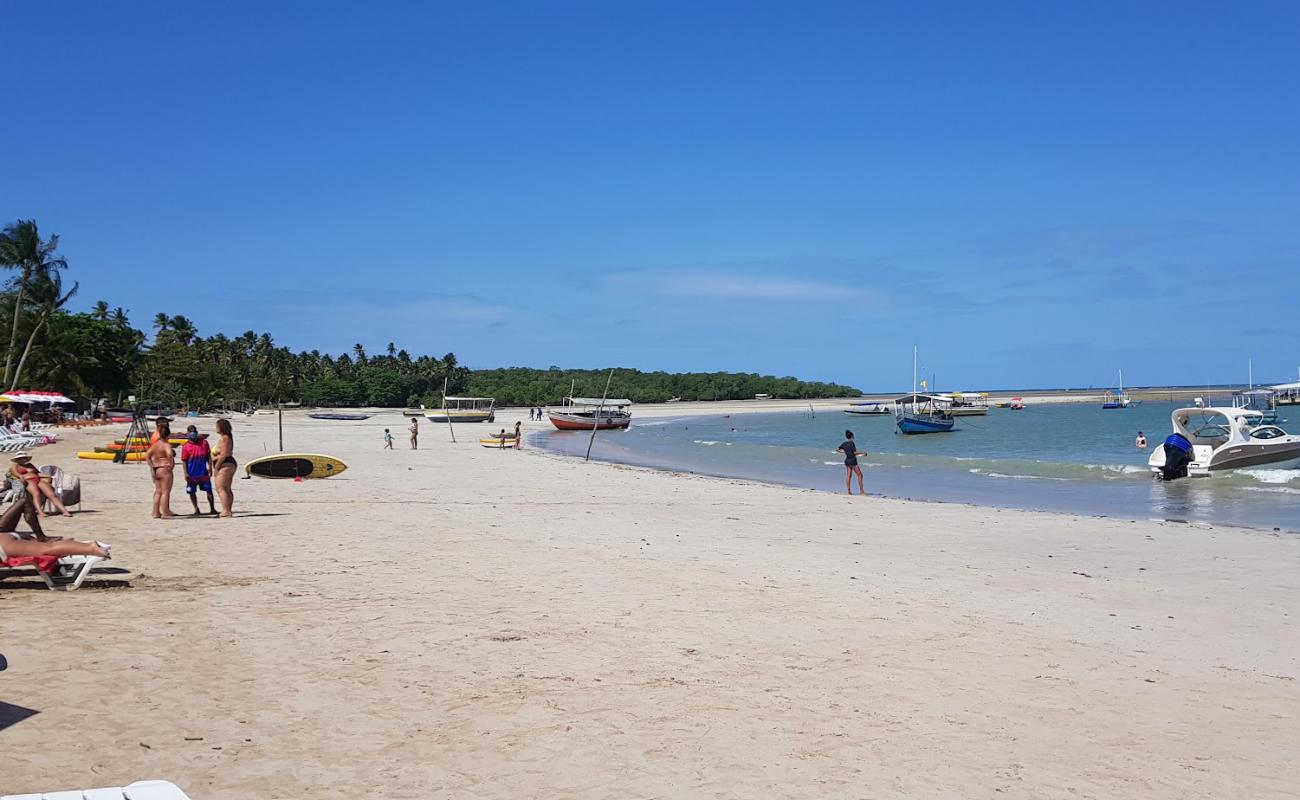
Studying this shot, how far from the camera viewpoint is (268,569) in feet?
31.3

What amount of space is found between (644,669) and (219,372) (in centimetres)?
9777

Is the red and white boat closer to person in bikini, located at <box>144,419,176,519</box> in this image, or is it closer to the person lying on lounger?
person in bikini, located at <box>144,419,176,519</box>

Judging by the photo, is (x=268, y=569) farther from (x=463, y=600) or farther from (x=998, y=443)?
(x=998, y=443)

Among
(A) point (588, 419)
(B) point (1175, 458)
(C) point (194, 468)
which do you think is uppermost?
(C) point (194, 468)

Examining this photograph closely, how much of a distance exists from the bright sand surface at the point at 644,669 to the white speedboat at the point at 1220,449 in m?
16.6

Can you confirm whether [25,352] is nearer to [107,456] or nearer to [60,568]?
[107,456]

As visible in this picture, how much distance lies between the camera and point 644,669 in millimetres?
6273

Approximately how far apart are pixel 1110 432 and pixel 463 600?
64269 millimetres

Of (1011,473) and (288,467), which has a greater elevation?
(288,467)

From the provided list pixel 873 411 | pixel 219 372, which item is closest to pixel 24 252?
pixel 219 372

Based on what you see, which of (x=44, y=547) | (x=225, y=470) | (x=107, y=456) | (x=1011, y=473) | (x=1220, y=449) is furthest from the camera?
(x=1011, y=473)

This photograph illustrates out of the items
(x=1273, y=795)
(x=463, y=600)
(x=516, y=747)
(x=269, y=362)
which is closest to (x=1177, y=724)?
(x=1273, y=795)

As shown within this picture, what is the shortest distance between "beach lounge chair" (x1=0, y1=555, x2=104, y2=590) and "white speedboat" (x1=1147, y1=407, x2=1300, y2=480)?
27509mm

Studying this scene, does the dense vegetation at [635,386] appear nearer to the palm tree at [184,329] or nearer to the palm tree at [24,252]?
the palm tree at [184,329]
